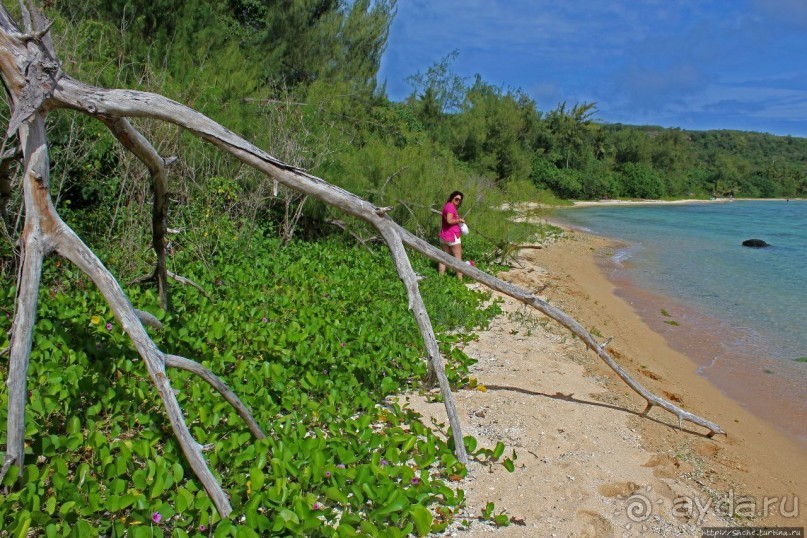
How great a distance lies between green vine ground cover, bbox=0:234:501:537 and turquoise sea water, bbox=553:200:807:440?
4120mm

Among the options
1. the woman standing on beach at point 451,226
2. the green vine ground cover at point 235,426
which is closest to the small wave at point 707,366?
the green vine ground cover at point 235,426

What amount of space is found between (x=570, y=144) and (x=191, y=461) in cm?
5741

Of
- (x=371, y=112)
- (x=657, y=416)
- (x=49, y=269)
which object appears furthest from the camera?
Answer: (x=371, y=112)

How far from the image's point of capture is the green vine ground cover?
2.95 metres

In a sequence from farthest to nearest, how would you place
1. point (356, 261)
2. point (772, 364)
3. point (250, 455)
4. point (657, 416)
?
point (356, 261) → point (772, 364) → point (657, 416) → point (250, 455)

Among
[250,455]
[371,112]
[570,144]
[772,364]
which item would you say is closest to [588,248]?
[371,112]

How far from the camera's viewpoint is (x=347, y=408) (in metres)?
4.36

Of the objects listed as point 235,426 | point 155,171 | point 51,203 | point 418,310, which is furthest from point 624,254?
point 51,203

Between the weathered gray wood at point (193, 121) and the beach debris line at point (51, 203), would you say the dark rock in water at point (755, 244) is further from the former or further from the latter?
the weathered gray wood at point (193, 121)

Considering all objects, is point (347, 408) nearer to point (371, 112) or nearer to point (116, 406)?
point (116, 406)

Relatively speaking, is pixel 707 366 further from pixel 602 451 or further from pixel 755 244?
pixel 755 244

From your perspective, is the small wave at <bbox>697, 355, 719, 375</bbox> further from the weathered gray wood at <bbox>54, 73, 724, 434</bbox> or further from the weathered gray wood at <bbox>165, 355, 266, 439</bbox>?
the weathered gray wood at <bbox>165, 355, 266, 439</bbox>

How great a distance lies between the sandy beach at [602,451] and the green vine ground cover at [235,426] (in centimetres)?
A: 41

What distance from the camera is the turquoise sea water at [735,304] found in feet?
24.9
